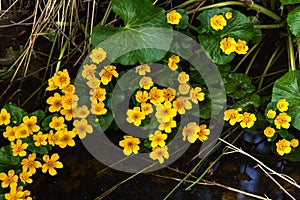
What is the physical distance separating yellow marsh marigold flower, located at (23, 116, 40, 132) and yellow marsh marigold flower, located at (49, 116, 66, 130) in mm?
52

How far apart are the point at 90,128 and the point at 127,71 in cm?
27

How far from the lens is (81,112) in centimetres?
179

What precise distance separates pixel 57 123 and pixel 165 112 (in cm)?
40

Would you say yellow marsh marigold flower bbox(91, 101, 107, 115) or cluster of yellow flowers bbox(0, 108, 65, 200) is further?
yellow marsh marigold flower bbox(91, 101, 107, 115)

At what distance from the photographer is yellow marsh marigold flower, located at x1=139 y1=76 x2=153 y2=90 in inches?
71.6

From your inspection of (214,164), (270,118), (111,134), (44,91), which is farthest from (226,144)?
(44,91)

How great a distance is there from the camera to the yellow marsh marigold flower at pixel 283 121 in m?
1.77

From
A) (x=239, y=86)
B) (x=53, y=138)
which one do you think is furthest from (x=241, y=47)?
(x=53, y=138)

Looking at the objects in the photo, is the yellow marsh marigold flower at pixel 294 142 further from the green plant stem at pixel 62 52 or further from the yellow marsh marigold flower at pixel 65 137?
the green plant stem at pixel 62 52

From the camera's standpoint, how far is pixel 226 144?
1924mm

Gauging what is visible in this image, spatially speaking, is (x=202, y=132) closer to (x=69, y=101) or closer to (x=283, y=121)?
(x=283, y=121)

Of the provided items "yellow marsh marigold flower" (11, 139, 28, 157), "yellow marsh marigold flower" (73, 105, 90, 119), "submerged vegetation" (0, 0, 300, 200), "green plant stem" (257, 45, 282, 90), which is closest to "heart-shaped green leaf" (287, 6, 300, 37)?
"submerged vegetation" (0, 0, 300, 200)

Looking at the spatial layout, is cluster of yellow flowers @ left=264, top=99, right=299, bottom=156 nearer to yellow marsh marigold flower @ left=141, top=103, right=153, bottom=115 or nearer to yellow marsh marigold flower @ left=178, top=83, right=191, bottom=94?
yellow marsh marigold flower @ left=178, top=83, right=191, bottom=94

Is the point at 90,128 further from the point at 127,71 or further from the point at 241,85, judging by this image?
the point at 241,85
